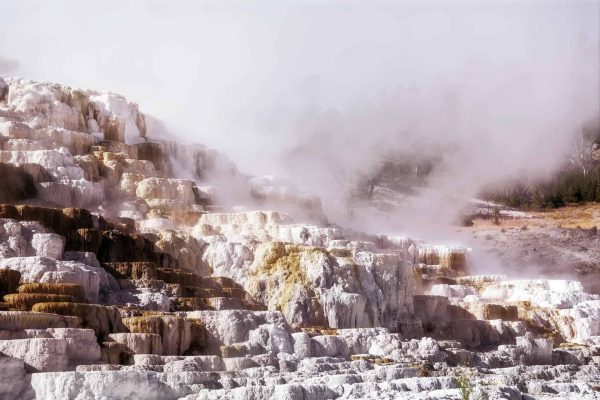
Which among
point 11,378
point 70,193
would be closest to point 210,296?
point 11,378

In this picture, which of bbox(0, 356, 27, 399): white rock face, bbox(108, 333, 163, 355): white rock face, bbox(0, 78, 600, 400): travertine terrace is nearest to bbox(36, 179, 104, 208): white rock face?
bbox(0, 78, 600, 400): travertine terrace

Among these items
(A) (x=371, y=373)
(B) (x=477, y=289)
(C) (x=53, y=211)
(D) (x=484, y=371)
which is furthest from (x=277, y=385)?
(B) (x=477, y=289)

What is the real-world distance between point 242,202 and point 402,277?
1429cm

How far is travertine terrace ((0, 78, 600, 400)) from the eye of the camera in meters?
19.9

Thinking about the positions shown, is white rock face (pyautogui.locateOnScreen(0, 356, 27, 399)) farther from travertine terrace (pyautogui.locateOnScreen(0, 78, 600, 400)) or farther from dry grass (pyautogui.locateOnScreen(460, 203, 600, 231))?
dry grass (pyautogui.locateOnScreen(460, 203, 600, 231))

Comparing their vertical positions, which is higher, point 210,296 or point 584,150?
point 584,150

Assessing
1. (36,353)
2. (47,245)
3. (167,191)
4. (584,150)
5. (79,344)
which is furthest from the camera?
(584,150)

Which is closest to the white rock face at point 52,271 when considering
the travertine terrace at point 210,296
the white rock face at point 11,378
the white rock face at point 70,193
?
the travertine terrace at point 210,296

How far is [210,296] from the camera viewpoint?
93.7ft

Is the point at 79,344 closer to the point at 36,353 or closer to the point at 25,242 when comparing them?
the point at 36,353

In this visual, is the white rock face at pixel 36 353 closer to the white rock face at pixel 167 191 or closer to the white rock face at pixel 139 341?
the white rock face at pixel 139 341

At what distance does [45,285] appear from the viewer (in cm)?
2306

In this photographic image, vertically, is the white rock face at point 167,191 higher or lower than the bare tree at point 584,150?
lower

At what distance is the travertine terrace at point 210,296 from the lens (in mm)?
19938
